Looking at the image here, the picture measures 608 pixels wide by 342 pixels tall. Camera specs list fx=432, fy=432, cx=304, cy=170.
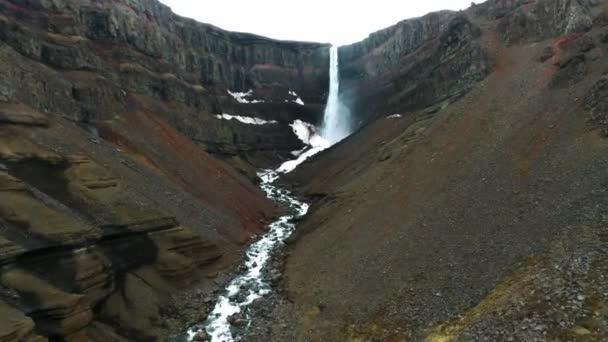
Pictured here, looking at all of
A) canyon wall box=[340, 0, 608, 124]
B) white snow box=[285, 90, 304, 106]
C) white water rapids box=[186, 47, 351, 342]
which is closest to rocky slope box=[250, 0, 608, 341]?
canyon wall box=[340, 0, 608, 124]

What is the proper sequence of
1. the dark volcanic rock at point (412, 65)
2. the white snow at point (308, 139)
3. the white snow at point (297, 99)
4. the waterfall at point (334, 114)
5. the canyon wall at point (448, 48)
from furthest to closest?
1. the white snow at point (297, 99)
2. the waterfall at point (334, 114)
3. the white snow at point (308, 139)
4. the dark volcanic rock at point (412, 65)
5. the canyon wall at point (448, 48)

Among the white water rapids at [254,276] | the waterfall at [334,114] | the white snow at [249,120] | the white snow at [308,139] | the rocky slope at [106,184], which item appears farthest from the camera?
the waterfall at [334,114]

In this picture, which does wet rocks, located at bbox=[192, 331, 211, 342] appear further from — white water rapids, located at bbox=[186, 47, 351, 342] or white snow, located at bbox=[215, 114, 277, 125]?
white snow, located at bbox=[215, 114, 277, 125]

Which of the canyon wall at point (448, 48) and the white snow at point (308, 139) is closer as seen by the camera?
the canyon wall at point (448, 48)

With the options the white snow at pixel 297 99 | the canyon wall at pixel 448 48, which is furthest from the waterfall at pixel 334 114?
the white snow at pixel 297 99

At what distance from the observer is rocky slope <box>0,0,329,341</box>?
20.2 m

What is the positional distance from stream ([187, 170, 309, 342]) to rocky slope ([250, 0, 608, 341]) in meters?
1.87

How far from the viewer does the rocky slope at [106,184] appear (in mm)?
20250

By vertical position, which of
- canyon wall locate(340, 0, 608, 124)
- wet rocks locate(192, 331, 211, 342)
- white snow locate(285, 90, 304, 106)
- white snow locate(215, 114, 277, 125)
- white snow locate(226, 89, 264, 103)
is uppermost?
canyon wall locate(340, 0, 608, 124)

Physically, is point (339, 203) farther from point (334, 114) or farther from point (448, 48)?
point (334, 114)

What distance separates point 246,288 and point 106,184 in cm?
1138

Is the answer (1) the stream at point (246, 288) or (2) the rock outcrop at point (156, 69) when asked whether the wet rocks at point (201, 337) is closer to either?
(1) the stream at point (246, 288)

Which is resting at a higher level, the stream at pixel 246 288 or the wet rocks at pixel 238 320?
the wet rocks at pixel 238 320

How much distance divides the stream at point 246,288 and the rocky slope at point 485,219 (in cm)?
187
